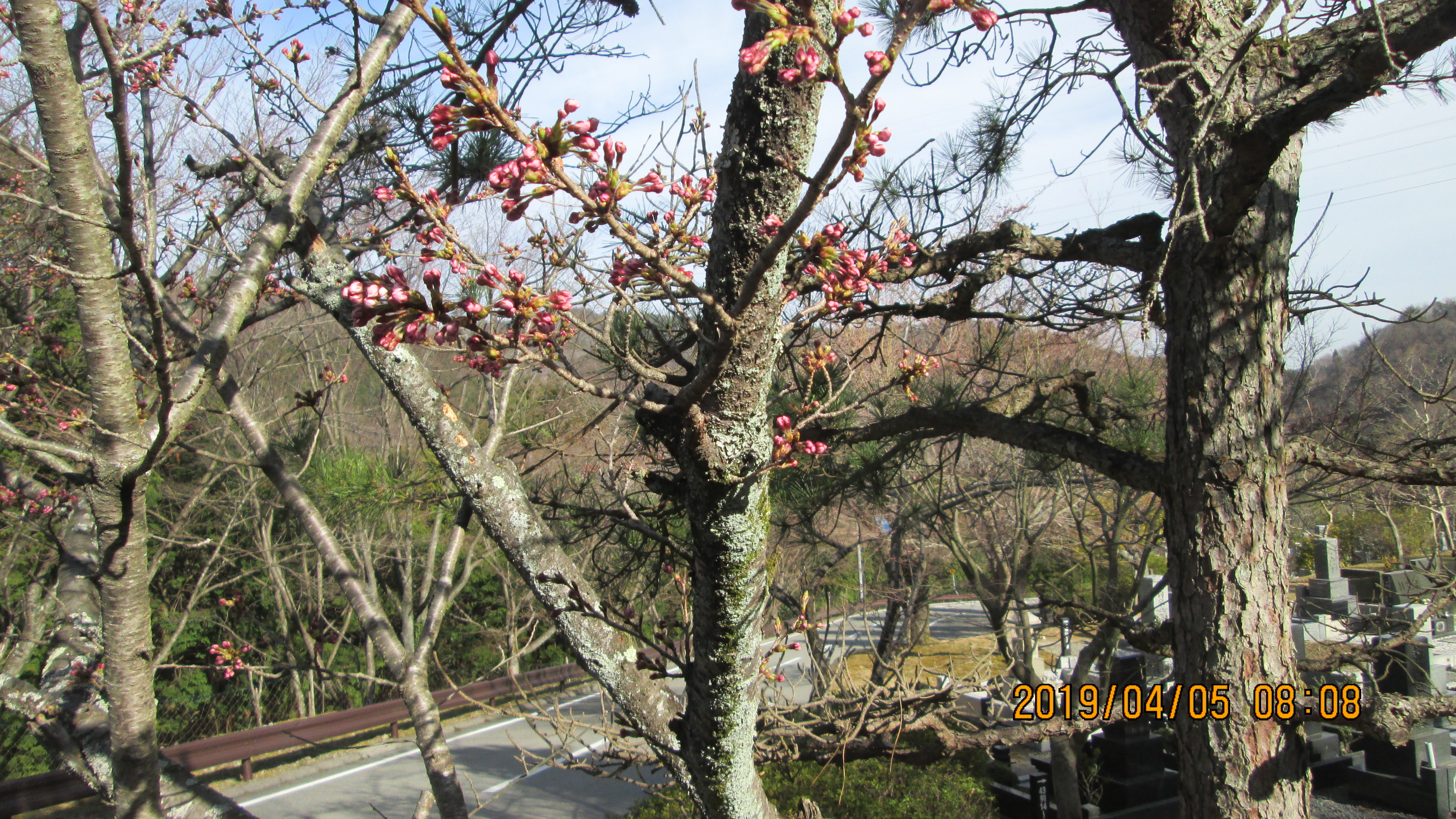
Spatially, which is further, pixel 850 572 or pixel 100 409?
pixel 850 572

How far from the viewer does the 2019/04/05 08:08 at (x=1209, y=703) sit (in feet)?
8.09

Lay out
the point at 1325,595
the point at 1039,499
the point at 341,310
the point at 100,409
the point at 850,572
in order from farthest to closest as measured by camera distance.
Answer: the point at 850,572
the point at 1325,595
the point at 1039,499
the point at 341,310
the point at 100,409

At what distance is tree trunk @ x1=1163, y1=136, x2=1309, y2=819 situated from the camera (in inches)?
97.7

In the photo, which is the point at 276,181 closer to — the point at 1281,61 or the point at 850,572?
the point at 1281,61

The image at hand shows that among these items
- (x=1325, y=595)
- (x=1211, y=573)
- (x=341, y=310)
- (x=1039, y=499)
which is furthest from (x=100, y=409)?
(x=1325, y=595)

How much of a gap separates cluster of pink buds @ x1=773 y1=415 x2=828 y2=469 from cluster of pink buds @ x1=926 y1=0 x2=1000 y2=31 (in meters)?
0.75

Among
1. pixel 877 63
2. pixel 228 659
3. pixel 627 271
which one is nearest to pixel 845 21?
pixel 877 63

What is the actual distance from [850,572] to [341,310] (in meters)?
10.7

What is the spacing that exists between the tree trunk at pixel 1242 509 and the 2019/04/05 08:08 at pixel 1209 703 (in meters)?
0.03

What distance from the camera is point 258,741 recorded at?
9008mm

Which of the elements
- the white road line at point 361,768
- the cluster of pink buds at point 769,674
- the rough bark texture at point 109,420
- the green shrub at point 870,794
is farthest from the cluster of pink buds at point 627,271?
the white road line at point 361,768

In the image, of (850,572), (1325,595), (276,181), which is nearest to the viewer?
(276,181)

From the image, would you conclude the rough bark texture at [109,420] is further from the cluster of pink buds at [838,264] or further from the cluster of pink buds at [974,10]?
the cluster of pink buds at [974,10]

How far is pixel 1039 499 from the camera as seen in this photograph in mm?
8312
